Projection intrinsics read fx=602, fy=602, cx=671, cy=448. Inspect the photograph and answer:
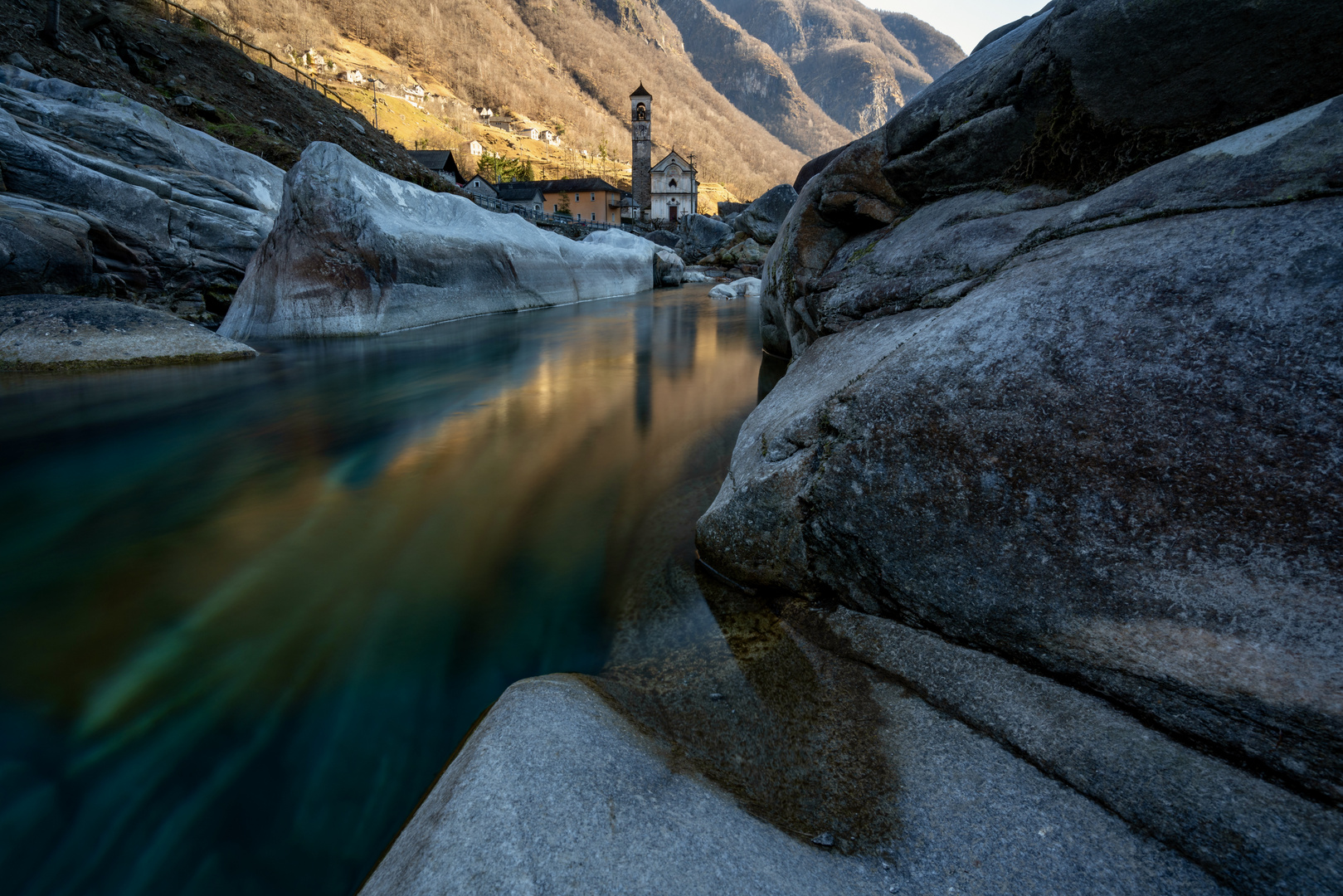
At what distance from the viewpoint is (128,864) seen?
1.47 meters

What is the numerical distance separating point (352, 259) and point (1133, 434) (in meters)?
10.2

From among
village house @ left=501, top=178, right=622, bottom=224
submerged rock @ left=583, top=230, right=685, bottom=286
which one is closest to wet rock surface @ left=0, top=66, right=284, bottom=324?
submerged rock @ left=583, top=230, right=685, bottom=286

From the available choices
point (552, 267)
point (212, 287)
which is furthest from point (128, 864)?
point (552, 267)

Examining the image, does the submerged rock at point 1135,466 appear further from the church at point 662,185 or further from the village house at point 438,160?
the church at point 662,185

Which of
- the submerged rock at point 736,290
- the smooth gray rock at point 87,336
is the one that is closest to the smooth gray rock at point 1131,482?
the smooth gray rock at point 87,336

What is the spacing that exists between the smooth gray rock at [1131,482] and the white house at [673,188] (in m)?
63.4

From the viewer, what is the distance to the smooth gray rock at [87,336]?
6.06 meters

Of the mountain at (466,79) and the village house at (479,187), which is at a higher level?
the mountain at (466,79)

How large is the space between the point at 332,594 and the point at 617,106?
14959cm

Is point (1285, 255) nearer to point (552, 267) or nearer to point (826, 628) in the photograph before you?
point (826, 628)

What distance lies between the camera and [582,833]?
1.24m

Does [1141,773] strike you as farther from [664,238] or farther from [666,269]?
[664,238]

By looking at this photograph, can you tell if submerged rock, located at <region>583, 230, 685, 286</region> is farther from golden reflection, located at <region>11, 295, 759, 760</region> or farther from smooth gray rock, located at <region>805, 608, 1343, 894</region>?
smooth gray rock, located at <region>805, 608, 1343, 894</region>

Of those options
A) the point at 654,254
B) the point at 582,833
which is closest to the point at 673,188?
the point at 654,254
